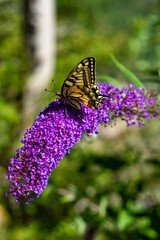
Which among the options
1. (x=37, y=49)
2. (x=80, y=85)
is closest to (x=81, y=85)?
(x=80, y=85)

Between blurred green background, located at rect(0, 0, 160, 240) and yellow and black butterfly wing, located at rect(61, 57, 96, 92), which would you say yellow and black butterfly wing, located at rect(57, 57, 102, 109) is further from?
blurred green background, located at rect(0, 0, 160, 240)

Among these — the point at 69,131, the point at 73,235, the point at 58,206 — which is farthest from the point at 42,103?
the point at 69,131

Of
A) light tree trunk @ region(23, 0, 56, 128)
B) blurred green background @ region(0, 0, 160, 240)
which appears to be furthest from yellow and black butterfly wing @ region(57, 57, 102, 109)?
light tree trunk @ region(23, 0, 56, 128)

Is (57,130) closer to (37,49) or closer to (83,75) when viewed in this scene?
(83,75)

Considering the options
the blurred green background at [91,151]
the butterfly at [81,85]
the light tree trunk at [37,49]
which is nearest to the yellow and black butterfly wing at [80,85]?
the butterfly at [81,85]

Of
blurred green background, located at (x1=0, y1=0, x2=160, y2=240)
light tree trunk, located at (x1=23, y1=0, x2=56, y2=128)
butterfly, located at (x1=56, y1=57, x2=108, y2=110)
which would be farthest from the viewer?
light tree trunk, located at (x1=23, y1=0, x2=56, y2=128)

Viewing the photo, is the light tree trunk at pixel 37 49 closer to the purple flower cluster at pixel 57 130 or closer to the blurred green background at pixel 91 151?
the blurred green background at pixel 91 151
